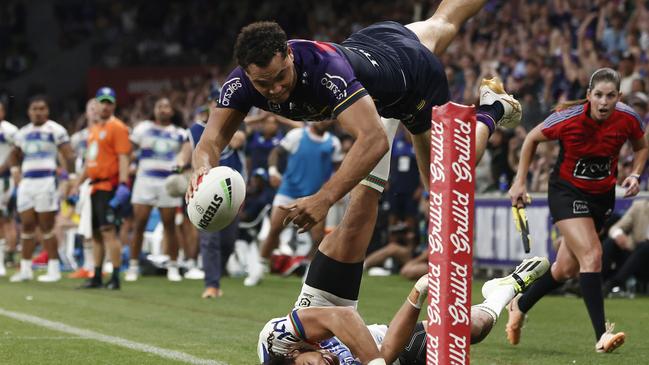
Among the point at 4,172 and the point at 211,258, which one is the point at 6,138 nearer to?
the point at 4,172

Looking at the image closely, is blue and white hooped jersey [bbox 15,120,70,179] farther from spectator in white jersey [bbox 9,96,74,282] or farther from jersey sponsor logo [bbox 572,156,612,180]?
jersey sponsor logo [bbox 572,156,612,180]

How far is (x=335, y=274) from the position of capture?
7426mm

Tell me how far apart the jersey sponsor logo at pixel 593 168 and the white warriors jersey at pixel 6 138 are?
949 cm

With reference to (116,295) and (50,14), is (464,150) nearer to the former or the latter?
(116,295)

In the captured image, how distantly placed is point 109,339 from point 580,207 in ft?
12.8

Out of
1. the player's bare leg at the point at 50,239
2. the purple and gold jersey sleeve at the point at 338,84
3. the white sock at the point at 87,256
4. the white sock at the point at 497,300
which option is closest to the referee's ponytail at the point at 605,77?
the white sock at the point at 497,300

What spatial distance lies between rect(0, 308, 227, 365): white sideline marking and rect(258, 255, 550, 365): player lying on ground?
1.20m

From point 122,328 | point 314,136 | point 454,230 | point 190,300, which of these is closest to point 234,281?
point 314,136

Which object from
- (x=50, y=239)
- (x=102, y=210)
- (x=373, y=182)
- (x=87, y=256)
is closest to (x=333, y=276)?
(x=373, y=182)

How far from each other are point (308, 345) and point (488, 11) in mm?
18198

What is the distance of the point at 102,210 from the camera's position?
49.0 feet

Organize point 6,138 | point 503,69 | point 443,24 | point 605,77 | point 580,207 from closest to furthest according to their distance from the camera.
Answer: point 443,24 < point 605,77 < point 580,207 < point 6,138 < point 503,69

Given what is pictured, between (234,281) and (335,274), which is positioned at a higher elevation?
(335,274)

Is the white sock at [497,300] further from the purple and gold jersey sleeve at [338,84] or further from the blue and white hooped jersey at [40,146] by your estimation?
the blue and white hooped jersey at [40,146]
